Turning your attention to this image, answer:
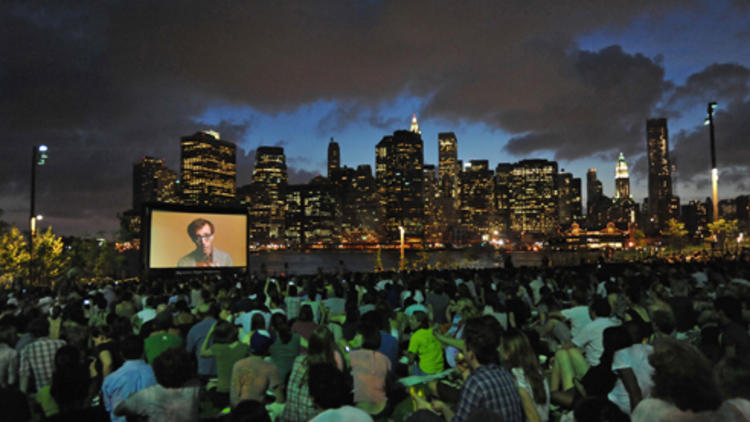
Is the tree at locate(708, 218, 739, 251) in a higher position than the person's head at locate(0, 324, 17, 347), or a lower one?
higher

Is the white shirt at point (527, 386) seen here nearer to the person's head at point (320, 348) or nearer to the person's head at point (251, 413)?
the person's head at point (320, 348)

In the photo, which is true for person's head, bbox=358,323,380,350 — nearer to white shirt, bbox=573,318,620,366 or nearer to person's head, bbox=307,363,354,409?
person's head, bbox=307,363,354,409

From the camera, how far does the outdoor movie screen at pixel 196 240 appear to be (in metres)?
24.6

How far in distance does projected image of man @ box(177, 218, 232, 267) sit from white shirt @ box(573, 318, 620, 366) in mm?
23493

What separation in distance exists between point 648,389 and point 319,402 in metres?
3.12

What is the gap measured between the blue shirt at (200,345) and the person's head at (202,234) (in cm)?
1984

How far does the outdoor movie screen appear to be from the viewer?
24.6m

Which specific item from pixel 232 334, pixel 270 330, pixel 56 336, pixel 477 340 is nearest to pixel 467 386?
pixel 477 340

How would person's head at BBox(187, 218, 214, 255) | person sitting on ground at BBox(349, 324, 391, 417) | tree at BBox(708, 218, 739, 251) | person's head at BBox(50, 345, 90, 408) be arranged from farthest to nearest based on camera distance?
tree at BBox(708, 218, 739, 251) < person's head at BBox(187, 218, 214, 255) < person sitting on ground at BBox(349, 324, 391, 417) < person's head at BBox(50, 345, 90, 408)

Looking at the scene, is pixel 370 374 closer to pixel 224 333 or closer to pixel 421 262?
pixel 224 333

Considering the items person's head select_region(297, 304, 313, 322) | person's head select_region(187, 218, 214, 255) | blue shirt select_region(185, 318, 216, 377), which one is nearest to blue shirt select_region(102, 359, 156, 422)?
blue shirt select_region(185, 318, 216, 377)

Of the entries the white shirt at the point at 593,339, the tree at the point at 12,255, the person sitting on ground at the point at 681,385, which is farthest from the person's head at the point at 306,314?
the tree at the point at 12,255

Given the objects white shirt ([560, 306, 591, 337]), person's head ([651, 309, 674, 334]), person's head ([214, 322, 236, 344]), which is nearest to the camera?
person's head ([651, 309, 674, 334])

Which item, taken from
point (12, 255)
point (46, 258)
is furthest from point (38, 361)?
point (46, 258)
